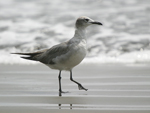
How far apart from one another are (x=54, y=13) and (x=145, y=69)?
7240 millimetres

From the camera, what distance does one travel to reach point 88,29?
11758mm

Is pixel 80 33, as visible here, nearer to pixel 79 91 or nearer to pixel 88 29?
pixel 79 91

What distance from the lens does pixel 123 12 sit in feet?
44.6

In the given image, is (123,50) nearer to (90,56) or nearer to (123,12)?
(90,56)

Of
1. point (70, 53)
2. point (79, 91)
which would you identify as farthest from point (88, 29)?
point (79, 91)

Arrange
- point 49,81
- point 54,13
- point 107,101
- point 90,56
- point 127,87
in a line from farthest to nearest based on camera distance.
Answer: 1. point 54,13
2. point 90,56
3. point 49,81
4. point 127,87
5. point 107,101

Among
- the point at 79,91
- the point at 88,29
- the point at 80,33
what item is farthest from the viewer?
the point at 88,29

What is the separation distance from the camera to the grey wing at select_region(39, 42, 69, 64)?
5.97 m

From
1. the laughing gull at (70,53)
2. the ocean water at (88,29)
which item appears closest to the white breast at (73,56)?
the laughing gull at (70,53)

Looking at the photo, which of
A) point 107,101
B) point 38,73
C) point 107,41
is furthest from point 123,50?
point 107,101

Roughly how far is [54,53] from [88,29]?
5729mm

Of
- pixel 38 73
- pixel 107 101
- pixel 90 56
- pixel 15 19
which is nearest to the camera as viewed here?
pixel 107 101

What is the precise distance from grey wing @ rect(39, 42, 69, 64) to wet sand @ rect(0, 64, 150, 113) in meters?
0.42

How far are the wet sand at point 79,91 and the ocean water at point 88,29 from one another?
3.58ft
